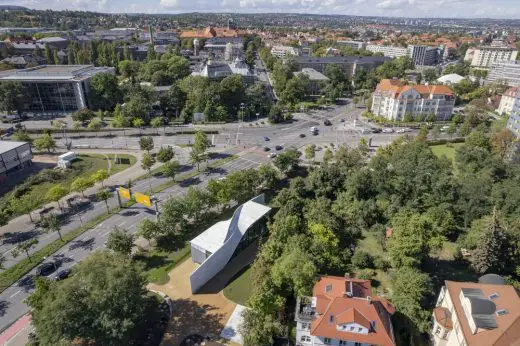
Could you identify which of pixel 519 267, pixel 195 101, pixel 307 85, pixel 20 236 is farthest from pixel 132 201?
pixel 307 85

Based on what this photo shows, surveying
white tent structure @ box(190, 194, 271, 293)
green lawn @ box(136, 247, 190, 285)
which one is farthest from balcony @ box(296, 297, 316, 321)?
green lawn @ box(136, 247, 190, 285)

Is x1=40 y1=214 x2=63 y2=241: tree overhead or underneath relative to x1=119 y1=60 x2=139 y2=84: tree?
underneath

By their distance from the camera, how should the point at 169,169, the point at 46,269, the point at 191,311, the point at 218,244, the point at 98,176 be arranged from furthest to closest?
the point at 169,169, the point at 98,176, the point at 218,244, the point at 46,269, the point at 191,311

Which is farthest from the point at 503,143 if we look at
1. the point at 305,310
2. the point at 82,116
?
the point at 82,116

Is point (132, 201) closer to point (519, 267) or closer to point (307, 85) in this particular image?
point (519, 267)

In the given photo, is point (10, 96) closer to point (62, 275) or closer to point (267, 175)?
point (62, 275)

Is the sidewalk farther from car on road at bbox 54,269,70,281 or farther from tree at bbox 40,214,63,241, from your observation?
car on road at bbox 54,269,70,281
